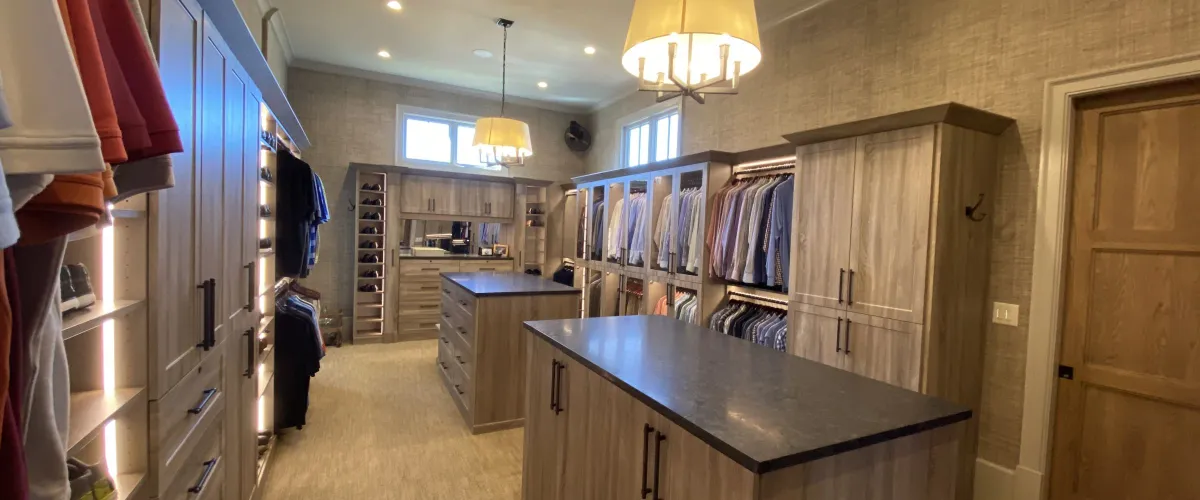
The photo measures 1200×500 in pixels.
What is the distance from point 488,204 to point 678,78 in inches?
191

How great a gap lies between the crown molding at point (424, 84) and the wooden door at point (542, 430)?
197 inches

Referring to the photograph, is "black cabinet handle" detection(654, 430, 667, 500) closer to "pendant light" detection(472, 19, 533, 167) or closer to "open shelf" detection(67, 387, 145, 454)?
"open shelf" detection(67, 387, 145, 454)

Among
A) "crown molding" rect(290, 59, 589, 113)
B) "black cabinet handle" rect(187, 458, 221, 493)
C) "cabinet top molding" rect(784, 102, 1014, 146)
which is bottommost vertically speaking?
"black cabinet handle" rect(187, 458, 221, 493)

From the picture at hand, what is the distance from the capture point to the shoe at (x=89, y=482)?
116 centimetres

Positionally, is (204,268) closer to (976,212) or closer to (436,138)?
(976,212)

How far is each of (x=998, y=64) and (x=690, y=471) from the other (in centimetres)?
275

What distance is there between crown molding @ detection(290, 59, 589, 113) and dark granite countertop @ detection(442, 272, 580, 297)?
3.04m

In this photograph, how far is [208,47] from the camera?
66.2 inches

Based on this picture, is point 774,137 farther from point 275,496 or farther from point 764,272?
point 275,496

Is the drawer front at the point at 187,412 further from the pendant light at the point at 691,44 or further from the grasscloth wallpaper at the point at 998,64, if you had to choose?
the grasscloth wallpaper at the point at 998,64

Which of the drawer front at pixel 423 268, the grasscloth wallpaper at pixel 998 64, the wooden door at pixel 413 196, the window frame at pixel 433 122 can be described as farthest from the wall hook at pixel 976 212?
the wooden door at pixel 413 196

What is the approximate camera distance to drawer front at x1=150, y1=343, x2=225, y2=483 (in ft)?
4.67

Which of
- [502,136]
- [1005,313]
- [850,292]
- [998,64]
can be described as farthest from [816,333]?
[502,136]

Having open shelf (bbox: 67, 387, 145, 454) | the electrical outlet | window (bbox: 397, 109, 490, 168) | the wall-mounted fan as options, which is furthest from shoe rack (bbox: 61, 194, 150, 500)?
the wall-mounted fan
